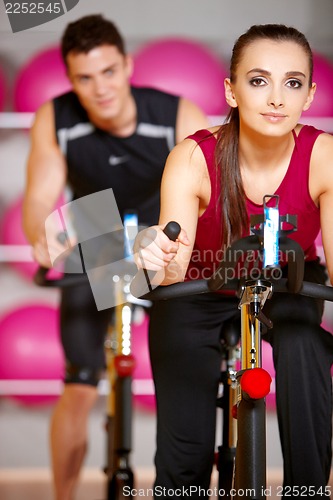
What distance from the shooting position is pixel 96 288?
2.60 m

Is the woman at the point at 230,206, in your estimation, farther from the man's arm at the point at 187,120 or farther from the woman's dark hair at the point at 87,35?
the woman's dark hair at the point at 87,35

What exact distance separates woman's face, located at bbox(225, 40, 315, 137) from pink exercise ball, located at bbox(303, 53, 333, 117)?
3.18 ft

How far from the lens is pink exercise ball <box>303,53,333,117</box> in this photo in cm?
288

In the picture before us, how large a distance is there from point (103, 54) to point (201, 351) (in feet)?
3.75

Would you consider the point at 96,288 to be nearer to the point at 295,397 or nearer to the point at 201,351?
the point at 201,351

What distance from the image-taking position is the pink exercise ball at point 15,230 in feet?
10.6

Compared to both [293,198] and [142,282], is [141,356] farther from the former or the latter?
[142,282]

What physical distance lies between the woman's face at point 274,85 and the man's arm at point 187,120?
0.82m

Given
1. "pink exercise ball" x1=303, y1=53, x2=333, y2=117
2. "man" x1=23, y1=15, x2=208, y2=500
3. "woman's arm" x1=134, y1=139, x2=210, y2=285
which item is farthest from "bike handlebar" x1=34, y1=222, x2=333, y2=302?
"pink exercise ball" x1=303, y1=53, x2=333, y2=117

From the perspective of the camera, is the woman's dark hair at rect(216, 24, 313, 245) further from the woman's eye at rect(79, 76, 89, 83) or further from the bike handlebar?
the woman's eye at rect(79, 76, 89, 83)

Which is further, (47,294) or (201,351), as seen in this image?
(47,294)

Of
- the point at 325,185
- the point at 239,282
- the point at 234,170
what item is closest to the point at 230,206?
the point at 234,170

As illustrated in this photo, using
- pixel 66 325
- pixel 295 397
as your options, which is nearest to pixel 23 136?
pixel 66 325

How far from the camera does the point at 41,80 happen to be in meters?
3.16
